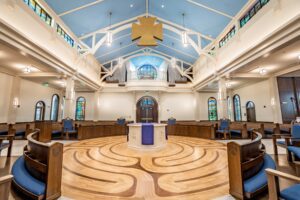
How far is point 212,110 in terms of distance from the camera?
12.1 meters

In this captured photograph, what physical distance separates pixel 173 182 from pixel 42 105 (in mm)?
11097

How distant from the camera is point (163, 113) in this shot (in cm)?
1178

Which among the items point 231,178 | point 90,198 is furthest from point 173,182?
point 90,198

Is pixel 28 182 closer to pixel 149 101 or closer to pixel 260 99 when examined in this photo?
pixel 149 101

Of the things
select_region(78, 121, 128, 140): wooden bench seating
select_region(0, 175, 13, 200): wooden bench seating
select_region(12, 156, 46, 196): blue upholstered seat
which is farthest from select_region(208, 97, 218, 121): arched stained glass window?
select_region(0, 175, 13, 200): wooden bench seating

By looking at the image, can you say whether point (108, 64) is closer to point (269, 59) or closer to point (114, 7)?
point (114, 7)

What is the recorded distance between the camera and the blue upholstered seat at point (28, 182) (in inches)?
68.5

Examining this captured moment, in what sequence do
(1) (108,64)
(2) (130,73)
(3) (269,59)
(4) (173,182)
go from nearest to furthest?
(4) (173,182) → (3) (269,59) → (2) (130,73) → (1) (108,64)

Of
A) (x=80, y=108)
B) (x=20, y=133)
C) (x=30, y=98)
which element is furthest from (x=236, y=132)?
(x=30, y=98)

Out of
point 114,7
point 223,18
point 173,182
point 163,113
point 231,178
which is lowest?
point 173,182

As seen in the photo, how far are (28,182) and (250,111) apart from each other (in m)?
11.6

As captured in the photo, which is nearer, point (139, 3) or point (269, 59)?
point (269, 59)

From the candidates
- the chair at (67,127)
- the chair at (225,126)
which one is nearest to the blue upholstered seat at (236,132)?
the chair at (225,126)

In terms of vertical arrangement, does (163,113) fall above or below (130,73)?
below
